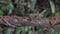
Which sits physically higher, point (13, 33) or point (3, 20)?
point (3, 20)

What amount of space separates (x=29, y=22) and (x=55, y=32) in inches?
10.3

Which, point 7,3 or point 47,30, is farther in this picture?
point 7,3

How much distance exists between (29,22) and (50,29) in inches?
8.2

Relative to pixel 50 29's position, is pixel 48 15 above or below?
above

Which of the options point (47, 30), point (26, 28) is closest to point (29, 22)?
point (26, 28)

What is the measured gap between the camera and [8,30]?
1306 mm

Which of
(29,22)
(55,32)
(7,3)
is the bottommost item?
(55,32)

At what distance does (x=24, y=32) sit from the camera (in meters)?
1.33

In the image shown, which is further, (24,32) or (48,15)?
(48,15)

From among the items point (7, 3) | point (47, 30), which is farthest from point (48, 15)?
point (7, 3)

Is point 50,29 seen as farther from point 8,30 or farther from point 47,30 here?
point 8,30

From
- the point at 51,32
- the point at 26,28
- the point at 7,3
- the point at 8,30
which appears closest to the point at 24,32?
the point at 26,28

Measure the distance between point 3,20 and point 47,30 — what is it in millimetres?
406

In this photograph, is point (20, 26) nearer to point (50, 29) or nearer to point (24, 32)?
point (24, 32)
